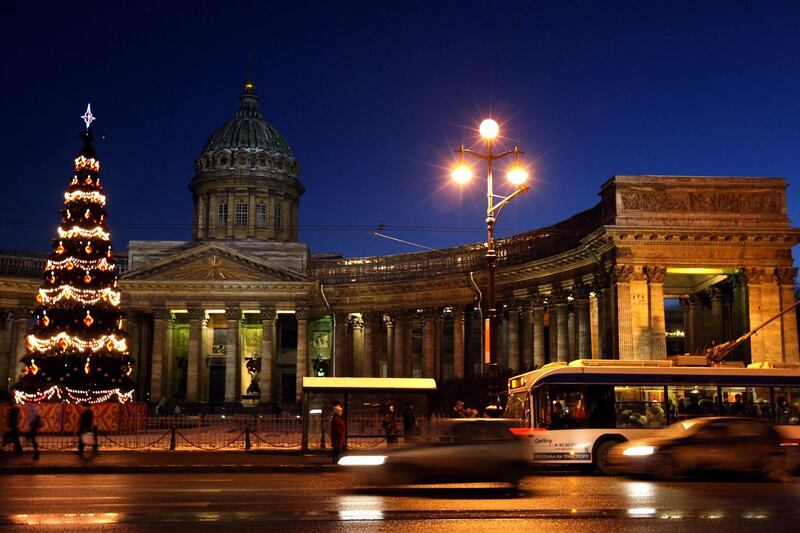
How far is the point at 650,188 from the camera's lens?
4159 centimetres

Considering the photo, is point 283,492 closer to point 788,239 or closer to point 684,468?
point 684,468

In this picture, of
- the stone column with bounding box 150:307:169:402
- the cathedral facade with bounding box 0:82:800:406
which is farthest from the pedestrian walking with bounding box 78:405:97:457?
the stone column with bounding box 150:307:169:402

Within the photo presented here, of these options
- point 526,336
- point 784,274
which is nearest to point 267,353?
point 526,336

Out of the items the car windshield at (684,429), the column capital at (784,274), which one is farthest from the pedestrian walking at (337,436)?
the column capital at (784,274)

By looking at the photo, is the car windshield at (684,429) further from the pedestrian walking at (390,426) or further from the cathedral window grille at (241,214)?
the cathedral window grille at (241,214)

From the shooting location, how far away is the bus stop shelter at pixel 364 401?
103ft

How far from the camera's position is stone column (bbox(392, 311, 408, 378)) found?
210ft

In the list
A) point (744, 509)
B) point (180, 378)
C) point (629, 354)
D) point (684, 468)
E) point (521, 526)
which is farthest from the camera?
point (180, 378)

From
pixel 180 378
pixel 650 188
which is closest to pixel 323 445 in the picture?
pixel 650 188

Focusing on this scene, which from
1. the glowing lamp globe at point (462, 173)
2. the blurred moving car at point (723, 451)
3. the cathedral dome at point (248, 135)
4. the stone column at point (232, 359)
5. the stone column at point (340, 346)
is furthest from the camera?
the cathedral dome at point (248, 135)

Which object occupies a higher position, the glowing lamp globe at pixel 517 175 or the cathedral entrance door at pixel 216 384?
the glowing lamp globe at pixel 517 175

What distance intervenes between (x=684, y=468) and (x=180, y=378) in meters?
58.9

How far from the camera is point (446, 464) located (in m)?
17.8

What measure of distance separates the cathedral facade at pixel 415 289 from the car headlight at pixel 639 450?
32.7 ft
